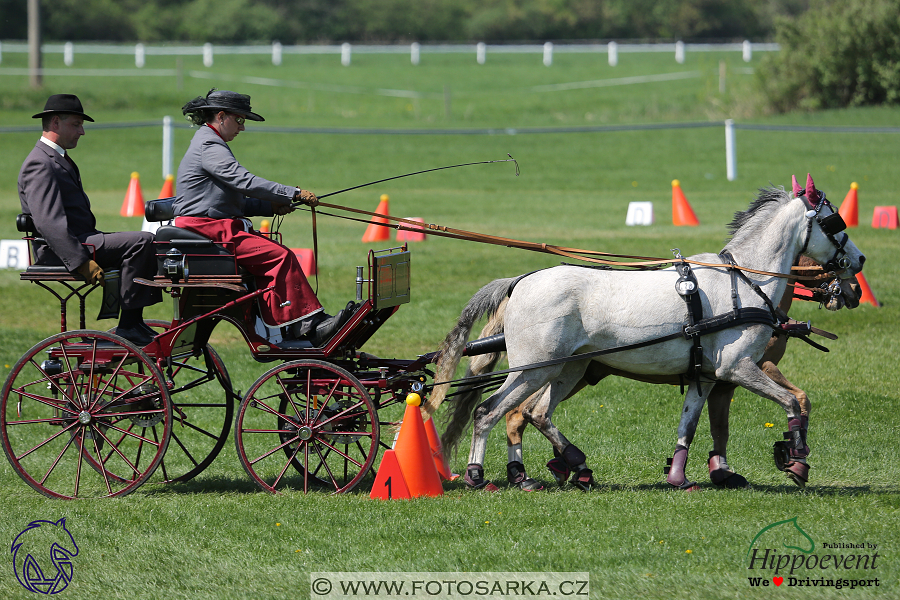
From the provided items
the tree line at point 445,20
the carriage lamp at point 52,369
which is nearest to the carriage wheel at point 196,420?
the carriage lamp at point 52,369

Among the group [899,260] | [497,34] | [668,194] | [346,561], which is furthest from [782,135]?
[497,34]

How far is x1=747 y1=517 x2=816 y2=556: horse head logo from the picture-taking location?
565 centimetres

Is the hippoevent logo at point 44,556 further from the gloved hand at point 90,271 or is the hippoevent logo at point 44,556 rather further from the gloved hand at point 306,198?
the gloved hand at point 306,198

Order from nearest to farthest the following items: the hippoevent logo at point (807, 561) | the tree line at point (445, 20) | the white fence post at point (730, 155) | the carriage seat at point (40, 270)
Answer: the hippoevent logo at point (807, 561) < the carriage seat at point (40, 270) < the white fence post at point (730, 155) < the tree line at point (445, 20)

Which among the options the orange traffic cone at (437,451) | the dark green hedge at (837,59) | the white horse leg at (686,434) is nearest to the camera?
the white horse leg at (686,434)

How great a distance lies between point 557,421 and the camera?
9062 mm

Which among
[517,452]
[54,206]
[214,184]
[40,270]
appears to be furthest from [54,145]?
[517,452]

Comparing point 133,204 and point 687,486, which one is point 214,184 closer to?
point 687,486

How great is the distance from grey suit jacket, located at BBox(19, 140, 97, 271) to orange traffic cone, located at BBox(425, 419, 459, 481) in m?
2.58

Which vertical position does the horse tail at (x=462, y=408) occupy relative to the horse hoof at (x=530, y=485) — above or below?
above

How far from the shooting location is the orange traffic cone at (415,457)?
22.1 ft

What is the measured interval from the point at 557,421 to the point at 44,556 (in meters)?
4.64

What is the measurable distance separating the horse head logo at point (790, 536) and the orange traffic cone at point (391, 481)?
2.22m

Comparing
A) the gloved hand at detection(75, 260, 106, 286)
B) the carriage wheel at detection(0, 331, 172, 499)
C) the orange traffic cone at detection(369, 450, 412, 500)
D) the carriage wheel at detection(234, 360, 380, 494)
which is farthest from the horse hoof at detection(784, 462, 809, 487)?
the gloved hand at detection(75, 260, 106, 286)
